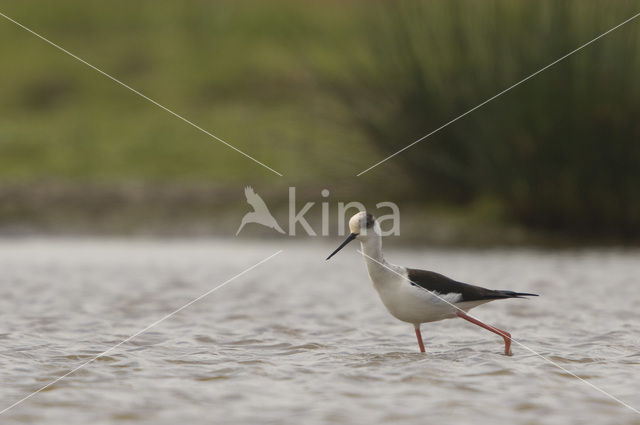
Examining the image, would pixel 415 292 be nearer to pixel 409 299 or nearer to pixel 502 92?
pixel 409 299

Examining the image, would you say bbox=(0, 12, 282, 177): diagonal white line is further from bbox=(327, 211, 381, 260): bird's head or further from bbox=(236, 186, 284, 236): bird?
bbox=(327, 211, 381, 260): bird's head

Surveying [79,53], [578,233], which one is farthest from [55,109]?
[578,233]

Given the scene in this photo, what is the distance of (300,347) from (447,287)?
1.05 meters

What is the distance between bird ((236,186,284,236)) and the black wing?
25.0 feet

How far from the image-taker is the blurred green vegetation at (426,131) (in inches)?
510

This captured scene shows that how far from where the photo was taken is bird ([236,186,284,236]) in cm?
1467

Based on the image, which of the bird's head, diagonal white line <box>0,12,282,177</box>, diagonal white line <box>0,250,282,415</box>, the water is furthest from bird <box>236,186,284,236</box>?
the bird's head

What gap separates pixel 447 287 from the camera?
6.95m

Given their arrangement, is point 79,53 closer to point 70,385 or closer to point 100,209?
point 100,209

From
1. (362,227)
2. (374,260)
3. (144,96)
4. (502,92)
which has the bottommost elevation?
(374,260)

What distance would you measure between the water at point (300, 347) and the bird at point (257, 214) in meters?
2.75

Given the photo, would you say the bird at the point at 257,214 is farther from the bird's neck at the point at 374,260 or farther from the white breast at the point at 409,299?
the white breast at the point at 409,299

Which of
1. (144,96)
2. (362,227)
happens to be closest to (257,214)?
(144,96)

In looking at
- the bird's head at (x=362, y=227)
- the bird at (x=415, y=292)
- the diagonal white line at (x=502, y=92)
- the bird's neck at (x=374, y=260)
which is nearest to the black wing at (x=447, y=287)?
the bird at (x=415, y=292)
